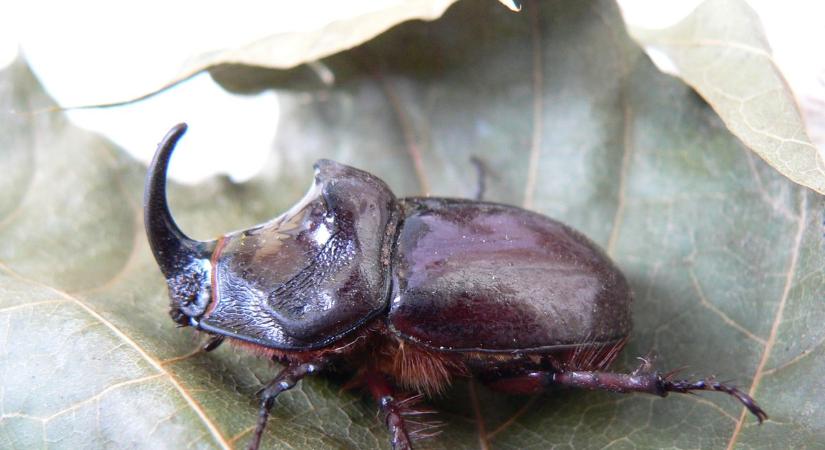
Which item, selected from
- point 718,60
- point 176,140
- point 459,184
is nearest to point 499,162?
point 459,184

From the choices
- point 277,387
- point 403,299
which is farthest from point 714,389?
point 277,387

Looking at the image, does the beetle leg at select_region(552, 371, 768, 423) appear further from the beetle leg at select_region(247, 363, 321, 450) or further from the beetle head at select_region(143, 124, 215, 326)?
the beetle head at select_region(143, 124, 215, 326)

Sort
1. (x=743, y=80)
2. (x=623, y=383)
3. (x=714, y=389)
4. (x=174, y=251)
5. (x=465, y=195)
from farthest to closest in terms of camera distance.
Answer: (x=465, y=195)
(x=743, y=80)
(x=174, y=251)
(x=623, y=383)
(x=714, y=389)

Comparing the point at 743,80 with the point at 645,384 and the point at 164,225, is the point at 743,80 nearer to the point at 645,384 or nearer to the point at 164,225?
the point at 645,384

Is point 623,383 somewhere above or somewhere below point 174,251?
below

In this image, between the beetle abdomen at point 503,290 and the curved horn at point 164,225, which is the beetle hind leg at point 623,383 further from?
the curved horn at point 164,225

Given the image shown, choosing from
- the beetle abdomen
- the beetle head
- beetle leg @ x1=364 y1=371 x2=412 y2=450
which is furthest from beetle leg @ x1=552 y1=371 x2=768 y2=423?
the beetle head
